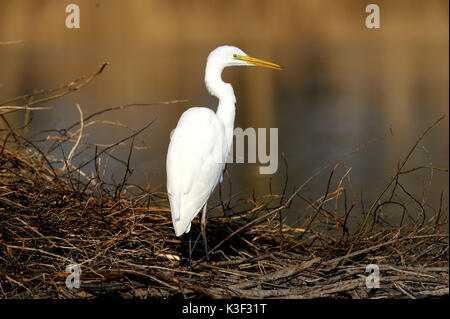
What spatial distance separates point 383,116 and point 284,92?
1910 millimetres

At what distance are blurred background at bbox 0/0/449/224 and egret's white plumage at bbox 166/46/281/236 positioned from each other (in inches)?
95.2

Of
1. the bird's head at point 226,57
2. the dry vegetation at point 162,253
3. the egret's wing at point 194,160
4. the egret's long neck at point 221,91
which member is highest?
the bird's head at point 226,57

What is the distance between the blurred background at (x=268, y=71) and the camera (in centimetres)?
632

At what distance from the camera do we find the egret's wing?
99.1 inches

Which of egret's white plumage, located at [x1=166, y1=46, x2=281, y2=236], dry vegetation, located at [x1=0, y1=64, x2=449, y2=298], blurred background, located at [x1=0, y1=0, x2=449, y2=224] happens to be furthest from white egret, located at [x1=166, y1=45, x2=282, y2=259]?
blurred background, located at [x1=0, y1=0, x2=449, y2=224]

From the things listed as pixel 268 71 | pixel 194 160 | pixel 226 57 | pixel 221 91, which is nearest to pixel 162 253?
pixel 194 160

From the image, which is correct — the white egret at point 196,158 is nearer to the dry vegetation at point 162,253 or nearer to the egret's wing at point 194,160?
the egret's wing at point 194,160

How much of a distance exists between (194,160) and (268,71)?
326 inches

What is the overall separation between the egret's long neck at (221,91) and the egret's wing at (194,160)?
0.43 ft

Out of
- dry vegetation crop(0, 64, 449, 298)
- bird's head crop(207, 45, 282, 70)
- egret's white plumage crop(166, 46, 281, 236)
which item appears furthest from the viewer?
bird's head crop(207, 45, 282, 70)

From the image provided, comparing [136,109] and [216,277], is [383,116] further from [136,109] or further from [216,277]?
[216,277]

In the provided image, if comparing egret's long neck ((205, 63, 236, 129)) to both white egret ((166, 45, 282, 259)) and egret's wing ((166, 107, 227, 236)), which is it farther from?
egret's wing ((166, 107, 227, 236))

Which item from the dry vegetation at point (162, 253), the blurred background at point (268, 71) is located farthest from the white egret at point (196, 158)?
the blurred background at point (268, 71)

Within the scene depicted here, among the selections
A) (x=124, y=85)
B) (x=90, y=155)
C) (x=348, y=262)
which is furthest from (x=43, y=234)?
(x=124, y=85)
